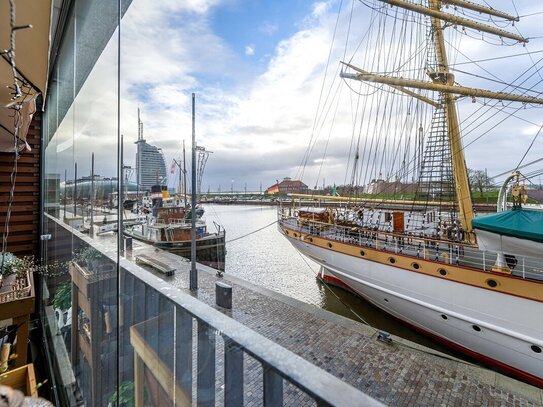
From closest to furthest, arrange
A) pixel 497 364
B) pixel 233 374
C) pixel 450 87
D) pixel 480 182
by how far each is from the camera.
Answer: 1. pixel 233 374
2. pixel 497 364
3. pixel 450 87
4. pixel 480 182

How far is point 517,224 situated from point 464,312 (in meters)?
1.70

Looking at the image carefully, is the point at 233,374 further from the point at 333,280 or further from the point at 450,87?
the point at 333,280

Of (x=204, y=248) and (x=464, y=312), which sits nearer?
(x=464, y=312)

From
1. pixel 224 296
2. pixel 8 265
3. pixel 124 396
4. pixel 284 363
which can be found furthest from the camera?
pixel 224 296

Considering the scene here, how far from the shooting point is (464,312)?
14.8ft

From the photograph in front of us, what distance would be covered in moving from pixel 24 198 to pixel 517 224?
23.0 feet

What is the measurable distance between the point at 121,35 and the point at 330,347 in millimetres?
4209

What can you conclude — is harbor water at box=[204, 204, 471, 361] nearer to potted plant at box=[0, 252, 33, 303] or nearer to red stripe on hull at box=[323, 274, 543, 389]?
red stripe on hull at box=[323, 274, 543, 389]

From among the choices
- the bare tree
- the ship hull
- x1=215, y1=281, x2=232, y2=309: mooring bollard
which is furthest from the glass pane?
the ship hull

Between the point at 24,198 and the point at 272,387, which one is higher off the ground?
the point at 24,198

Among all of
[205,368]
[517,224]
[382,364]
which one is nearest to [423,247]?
[517,224]

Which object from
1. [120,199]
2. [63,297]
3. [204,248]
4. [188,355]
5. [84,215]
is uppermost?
[120,199]

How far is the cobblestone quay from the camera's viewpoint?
295 cm

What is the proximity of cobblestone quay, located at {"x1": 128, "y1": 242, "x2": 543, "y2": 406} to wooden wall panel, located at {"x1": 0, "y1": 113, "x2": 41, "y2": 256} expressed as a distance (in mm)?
3282
